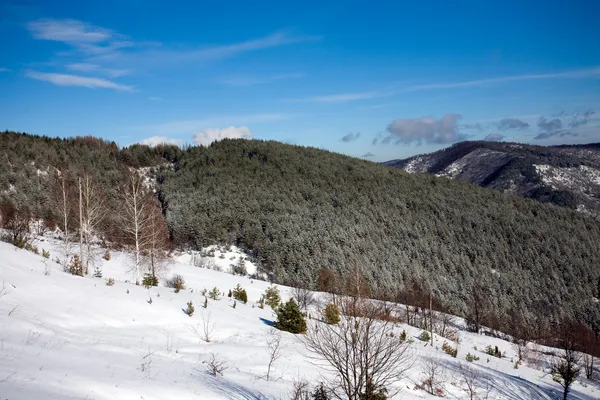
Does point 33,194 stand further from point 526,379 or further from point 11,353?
point 526,379

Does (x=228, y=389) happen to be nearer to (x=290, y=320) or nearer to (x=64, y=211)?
(x=290, y=320)

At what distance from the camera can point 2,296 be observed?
10.2 m

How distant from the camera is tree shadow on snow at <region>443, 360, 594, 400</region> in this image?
15983 millimetres

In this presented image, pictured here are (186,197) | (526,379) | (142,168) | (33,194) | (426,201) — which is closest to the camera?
(526,379)

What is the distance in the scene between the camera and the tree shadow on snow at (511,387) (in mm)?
15983

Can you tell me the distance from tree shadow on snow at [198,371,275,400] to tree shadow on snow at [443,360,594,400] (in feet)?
38.8

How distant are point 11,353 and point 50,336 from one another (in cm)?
201

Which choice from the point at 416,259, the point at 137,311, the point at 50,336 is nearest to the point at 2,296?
the point at 50,336

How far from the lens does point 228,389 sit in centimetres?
905

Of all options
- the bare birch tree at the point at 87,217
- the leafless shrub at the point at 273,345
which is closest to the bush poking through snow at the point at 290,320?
the leafless shrub at the point at 273,345

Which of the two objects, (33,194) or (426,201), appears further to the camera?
(426,201)

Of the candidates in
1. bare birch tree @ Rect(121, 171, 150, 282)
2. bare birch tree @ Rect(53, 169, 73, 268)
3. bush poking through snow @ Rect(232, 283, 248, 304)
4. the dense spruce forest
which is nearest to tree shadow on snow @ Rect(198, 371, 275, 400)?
bare birch tree @ Rect(121, 171, 150, 282)

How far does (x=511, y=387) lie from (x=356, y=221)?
67222mm

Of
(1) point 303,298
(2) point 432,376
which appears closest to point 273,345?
(2) point 432,376
